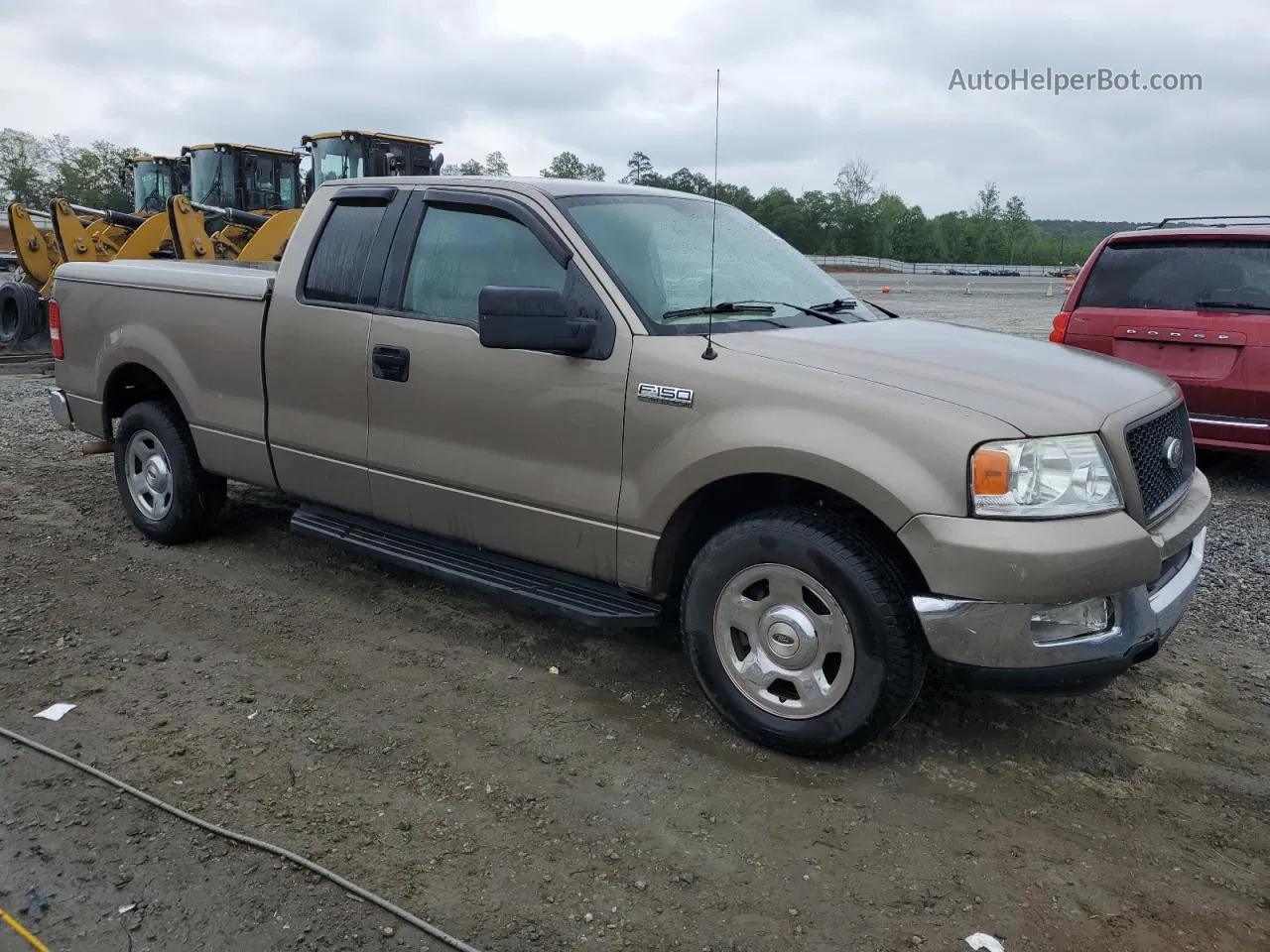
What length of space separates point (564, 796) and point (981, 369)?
1959 millimetres

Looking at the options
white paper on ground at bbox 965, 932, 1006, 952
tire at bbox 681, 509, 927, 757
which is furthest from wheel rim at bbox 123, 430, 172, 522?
white paper on ground at bbox 965, 932, 1006, 952

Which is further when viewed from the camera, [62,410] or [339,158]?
[339,158]

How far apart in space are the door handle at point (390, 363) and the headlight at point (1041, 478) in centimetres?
233

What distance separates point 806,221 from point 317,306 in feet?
82.6

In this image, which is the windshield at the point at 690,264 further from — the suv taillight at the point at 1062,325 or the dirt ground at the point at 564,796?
the suv taillight at the point at 1062,325

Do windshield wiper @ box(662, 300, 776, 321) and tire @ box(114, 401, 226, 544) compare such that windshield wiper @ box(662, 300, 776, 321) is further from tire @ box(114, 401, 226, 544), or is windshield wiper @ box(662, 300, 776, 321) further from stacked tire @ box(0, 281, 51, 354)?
stacked tire @ box(0, 281, 51, 354)

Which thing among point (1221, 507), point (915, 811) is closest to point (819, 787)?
point (915, 811)

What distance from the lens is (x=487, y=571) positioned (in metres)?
4.21

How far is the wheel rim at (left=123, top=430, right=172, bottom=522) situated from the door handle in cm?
184

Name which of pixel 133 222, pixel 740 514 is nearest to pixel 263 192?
pixel 133 222

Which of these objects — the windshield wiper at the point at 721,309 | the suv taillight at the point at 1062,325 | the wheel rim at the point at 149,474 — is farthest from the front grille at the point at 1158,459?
the wheel rim at the point at 149,474

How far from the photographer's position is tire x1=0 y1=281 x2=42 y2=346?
594 inches

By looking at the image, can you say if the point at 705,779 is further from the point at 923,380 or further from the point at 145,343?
the point at 145,343

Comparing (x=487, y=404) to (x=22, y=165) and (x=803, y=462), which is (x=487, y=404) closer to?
(x=803, y=462)
